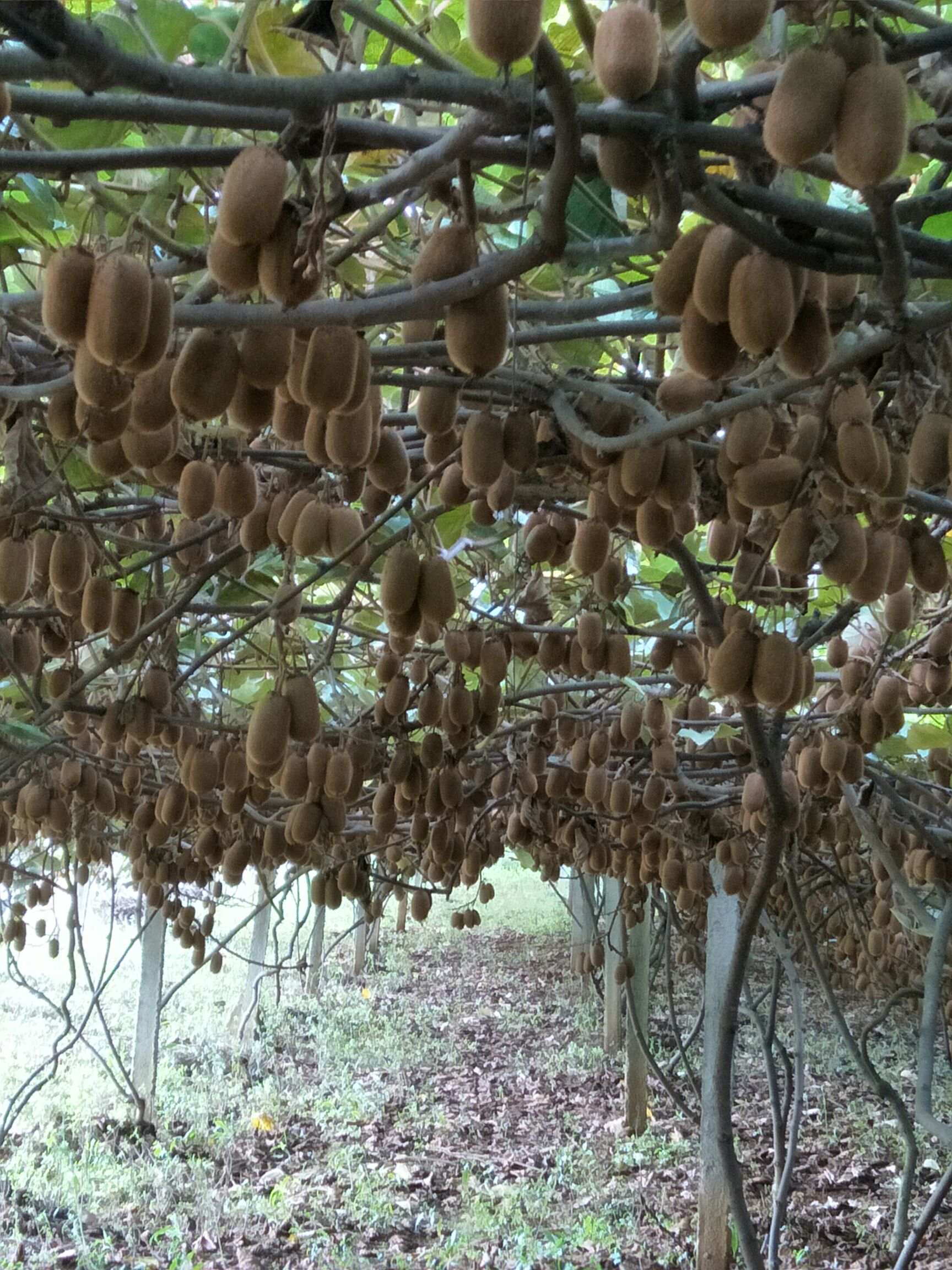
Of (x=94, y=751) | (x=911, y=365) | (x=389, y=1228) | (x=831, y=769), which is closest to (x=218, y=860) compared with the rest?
(x=94, y=751)

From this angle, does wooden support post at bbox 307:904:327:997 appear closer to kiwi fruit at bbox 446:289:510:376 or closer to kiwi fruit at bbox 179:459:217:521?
kiwi fruit at bbox 179:459:217:521

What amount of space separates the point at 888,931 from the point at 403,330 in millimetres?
3807

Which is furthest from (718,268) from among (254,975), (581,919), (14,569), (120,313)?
(581,919)

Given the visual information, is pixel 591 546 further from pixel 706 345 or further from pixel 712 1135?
pixel 712 1135

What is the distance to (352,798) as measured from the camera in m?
2.12

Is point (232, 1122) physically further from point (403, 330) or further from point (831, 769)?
point (403, 330)

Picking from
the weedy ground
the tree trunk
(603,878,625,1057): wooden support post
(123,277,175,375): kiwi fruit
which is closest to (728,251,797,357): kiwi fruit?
(123,277,175,375): kiwi fruit

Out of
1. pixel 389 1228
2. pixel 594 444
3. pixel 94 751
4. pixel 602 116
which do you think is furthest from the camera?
pixel 389 1228

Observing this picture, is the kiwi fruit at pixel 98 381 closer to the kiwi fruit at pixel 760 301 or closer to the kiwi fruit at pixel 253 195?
the kiwi fruit at pixel 253 195

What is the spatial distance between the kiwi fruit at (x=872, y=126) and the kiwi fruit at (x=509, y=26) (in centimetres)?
16

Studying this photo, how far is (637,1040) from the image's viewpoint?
5207 millimetres

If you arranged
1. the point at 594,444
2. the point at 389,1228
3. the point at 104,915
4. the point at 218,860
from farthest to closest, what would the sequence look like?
the point at 104,915 < the point at 389,1228 < the point at 218,860 < the point at 594,444

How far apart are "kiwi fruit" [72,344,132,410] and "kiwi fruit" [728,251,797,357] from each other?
1.26 feet

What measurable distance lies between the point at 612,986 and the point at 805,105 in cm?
645
